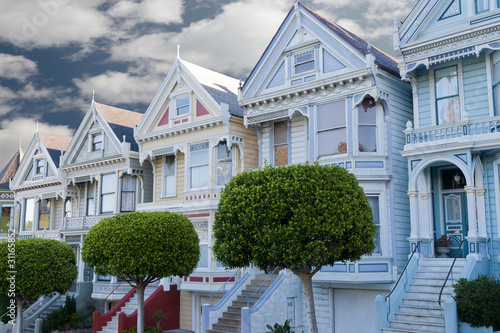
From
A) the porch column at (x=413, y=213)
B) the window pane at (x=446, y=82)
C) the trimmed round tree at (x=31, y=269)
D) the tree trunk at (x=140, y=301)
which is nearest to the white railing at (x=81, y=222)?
the trimmed round tree at (x=31, y=269)

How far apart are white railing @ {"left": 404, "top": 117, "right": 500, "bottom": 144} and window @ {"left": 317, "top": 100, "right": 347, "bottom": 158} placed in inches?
112

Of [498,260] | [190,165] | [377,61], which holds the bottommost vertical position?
[498,260]

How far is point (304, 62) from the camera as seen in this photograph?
22938 mm


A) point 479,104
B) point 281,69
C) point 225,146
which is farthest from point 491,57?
point 225,146

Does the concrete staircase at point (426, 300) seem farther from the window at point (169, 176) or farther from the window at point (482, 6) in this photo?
the window at point (169, 176)

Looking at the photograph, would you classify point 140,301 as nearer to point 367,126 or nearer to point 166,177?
point 166,177

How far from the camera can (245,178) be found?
55.3ft

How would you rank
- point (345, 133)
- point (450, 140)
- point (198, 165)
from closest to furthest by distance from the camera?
point (450, 140) < point (345, 133) < point (198, 165)

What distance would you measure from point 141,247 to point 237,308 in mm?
4694

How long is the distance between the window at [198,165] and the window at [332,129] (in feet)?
21.7

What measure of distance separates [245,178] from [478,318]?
7986 mm

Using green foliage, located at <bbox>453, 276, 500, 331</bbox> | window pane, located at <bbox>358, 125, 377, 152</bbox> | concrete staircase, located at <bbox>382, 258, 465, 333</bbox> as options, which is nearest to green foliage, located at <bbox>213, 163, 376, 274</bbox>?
concrete staircase, located at <bbox>382, 258, 465, 333</bbox>

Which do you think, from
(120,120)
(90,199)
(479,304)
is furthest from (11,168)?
(479,304)

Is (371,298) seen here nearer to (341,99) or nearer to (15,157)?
(341,99)
